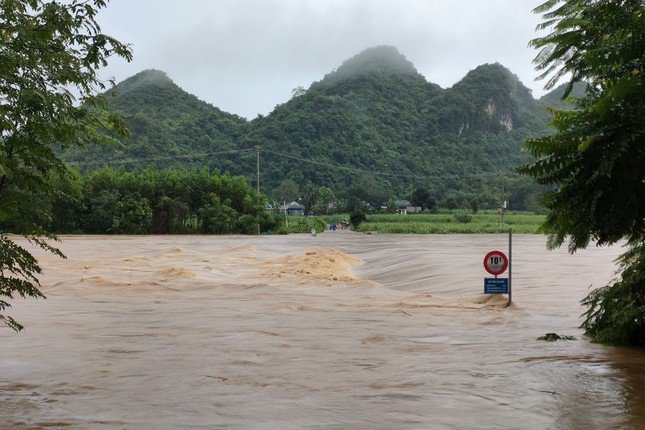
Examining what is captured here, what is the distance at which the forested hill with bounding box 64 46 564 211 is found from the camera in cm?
8612

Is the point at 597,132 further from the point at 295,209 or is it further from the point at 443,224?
the point at 295,209

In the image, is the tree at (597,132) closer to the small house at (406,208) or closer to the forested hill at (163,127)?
the forested hill at (163,127)

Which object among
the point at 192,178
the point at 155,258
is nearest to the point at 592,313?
the point at 155,258

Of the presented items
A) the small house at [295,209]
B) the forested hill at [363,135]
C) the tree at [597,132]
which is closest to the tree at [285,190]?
the small house at [295,209]

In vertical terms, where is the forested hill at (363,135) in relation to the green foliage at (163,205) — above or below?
above

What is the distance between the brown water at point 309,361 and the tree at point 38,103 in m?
1.81

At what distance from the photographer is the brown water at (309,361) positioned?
627 centimetres

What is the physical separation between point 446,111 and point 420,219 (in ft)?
119

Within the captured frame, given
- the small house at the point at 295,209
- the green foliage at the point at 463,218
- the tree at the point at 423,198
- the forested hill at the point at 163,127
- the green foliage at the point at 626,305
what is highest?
the forested hill at the point at 163,127

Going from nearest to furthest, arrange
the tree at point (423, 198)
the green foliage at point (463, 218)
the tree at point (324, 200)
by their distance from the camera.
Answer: the green foliage at point (463, 218) → the tree at point (324, 200) → the tree at point (423, 198)

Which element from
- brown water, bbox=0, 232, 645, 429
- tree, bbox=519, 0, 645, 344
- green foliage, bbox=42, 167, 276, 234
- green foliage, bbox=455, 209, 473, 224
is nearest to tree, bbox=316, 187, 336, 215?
green foliage, bbox=455, 209, 473, 224

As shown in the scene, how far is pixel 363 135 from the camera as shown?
330 ft

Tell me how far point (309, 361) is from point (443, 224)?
58.7 meters

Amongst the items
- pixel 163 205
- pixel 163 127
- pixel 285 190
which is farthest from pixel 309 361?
pixel 163 127
